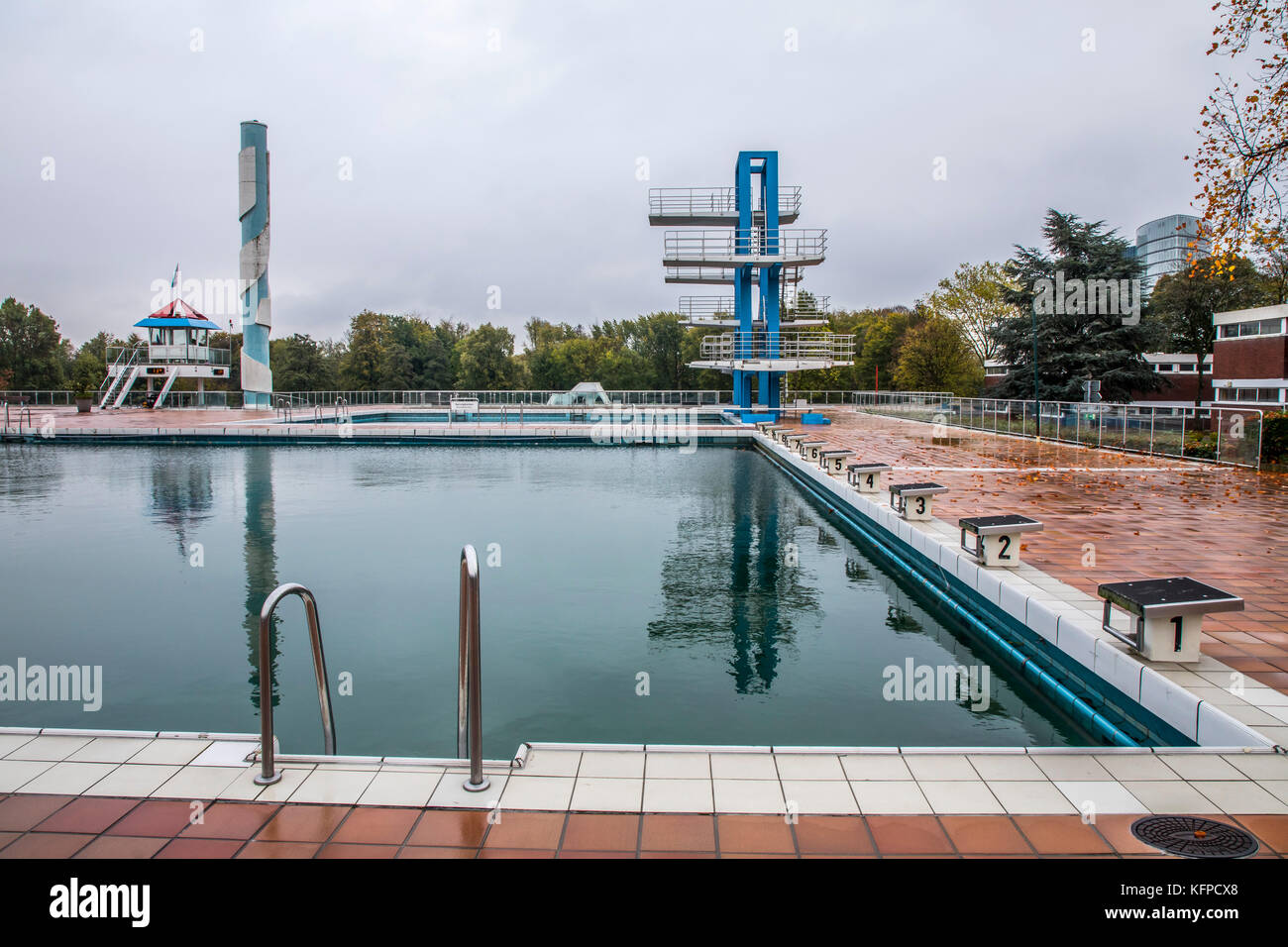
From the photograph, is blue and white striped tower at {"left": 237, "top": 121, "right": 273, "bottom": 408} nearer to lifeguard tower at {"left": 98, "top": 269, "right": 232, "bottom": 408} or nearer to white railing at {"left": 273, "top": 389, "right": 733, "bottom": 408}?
white railing at {"left": 273, "top": 389, "right": 733, "bottom": 408}

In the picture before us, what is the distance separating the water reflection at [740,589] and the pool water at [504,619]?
0.11 ft

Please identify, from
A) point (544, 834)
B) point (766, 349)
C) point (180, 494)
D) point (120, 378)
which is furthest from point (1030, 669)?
point (120, 378)

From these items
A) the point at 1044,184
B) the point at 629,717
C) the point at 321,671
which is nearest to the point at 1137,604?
the point at 629,717

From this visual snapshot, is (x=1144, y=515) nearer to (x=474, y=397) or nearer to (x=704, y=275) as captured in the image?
(x=704, y=275)

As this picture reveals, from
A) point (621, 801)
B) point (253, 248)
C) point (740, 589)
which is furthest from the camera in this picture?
point (253, 248)

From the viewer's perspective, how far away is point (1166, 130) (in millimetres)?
11648

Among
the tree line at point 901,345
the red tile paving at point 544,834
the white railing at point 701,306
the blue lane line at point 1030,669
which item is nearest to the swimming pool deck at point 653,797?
the red tile paving at point 544,834

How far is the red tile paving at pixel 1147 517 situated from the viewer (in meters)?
4.99

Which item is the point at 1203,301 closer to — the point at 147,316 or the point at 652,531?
the point at 652,531

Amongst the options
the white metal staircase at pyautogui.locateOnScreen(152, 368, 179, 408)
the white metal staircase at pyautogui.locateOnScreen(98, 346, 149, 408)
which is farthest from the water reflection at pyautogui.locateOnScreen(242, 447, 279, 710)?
the white metal staircase at pyautogui.locateOnScreen(98, 346, 149, 408)

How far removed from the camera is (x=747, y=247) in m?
26.2

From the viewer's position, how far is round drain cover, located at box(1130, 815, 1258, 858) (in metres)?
2.55

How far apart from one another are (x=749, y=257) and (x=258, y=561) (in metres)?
20.7

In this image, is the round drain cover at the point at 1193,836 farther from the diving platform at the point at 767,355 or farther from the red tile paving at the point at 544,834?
the diving platform at the point at 767,355
